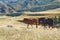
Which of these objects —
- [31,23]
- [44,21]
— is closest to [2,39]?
[31,23]

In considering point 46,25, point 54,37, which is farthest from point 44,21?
point 54,37

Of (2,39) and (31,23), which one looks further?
(31,23)

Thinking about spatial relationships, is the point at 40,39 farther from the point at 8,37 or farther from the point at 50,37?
the point at 8,37

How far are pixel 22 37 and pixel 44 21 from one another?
17824mm

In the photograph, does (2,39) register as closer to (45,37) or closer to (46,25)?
(45,37)

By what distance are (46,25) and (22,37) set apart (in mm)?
17139

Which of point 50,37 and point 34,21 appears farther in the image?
point 34,21

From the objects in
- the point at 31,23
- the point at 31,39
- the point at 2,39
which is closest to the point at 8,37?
the point at 2,39

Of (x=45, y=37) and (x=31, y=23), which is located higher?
(x=45, y=37)

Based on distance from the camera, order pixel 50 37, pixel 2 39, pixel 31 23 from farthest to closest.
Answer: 1. pixel 31 23
2. pixel 50 37
3. pixel 2 39

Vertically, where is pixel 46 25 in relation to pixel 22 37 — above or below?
below

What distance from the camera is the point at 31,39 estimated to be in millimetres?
20500

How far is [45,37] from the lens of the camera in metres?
21.5

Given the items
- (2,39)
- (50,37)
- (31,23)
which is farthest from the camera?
(31,23)
